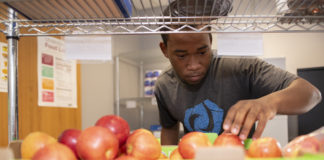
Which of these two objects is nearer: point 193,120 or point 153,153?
point 153,153

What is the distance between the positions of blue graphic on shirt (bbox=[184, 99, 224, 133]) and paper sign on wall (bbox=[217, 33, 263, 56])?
0.51 metres

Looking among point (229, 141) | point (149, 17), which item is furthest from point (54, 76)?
point (229, 141)

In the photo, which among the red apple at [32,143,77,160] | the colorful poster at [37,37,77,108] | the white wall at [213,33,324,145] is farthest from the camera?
the white wall at [213,33,324,145]

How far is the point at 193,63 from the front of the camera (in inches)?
40.1

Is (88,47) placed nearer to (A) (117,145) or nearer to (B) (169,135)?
(A) (117,145)

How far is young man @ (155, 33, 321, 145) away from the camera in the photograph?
907 mm

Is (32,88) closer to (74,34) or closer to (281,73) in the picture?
(74,34)

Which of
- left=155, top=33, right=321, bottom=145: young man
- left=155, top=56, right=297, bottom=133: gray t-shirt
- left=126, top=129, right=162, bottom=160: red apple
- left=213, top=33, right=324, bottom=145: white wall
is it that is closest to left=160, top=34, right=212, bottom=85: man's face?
left=155, top=33, right=321, bottom=145: young man

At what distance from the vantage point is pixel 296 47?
302 centimetres

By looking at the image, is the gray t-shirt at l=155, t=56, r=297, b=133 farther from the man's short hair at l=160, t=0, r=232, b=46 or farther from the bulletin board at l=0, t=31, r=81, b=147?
the bulletin board at l=0, t=31, r=81, b=147

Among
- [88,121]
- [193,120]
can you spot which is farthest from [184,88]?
[88,121]

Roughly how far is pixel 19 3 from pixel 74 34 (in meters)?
0.16

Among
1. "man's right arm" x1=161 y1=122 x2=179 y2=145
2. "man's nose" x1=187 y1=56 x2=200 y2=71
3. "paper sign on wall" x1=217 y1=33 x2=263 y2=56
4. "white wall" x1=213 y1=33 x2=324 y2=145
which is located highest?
"white wall" x1=213 y1=33 x2=324 y2=145

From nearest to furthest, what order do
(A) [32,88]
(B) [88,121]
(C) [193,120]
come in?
(C) [193,120], (A) [32,88], (B) [88,121]
